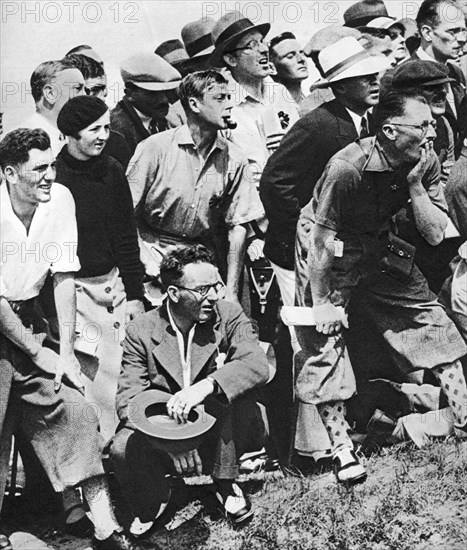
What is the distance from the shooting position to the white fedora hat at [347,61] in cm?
646

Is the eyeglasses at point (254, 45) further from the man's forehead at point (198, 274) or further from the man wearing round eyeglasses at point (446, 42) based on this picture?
the man's forehead at point (198, 274)

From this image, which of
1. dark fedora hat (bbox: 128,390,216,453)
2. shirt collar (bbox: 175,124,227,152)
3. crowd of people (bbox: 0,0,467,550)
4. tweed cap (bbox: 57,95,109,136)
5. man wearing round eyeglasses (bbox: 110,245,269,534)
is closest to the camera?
dark fedora hat (bbox: 128,390,216,453)

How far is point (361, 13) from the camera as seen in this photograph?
663 cm

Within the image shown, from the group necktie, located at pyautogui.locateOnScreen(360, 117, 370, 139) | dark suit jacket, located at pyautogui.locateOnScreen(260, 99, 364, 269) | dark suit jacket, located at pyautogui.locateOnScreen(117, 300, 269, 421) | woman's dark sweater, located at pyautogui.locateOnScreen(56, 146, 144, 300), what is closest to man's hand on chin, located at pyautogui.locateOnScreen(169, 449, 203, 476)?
dark suit jacket, located at pyautogui.locateOnScreen(117, 300, 269, 421)

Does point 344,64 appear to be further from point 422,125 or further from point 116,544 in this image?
point 116,544

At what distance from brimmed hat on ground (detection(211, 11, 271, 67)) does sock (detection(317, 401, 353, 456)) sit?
7.12ft

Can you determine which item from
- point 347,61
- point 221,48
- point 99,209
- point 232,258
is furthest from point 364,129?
point 99,209

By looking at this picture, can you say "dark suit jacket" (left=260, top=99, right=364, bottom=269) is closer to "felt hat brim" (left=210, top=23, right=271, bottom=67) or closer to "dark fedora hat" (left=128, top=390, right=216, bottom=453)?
"felt hat brim" (left=210, top=23, right=271, bottom=67)

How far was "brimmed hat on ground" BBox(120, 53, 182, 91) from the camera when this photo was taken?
6395 mm

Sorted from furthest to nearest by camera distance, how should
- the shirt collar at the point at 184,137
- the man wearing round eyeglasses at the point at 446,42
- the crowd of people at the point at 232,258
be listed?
the man wearing round eyeglasses at the point at 446,42
the shirt collar at the point at 184,137
the crowd of people at the point at 232,258

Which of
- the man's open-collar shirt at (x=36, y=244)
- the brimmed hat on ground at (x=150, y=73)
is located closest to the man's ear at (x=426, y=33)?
the brimmed hat on ground at (x=150, y=73)

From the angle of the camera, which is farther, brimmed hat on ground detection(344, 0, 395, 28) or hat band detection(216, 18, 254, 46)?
brimmed hat on ground detection(344, 0, 395, 28)

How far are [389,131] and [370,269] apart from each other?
838 millimetres

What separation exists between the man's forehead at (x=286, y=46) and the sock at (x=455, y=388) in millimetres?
2152
